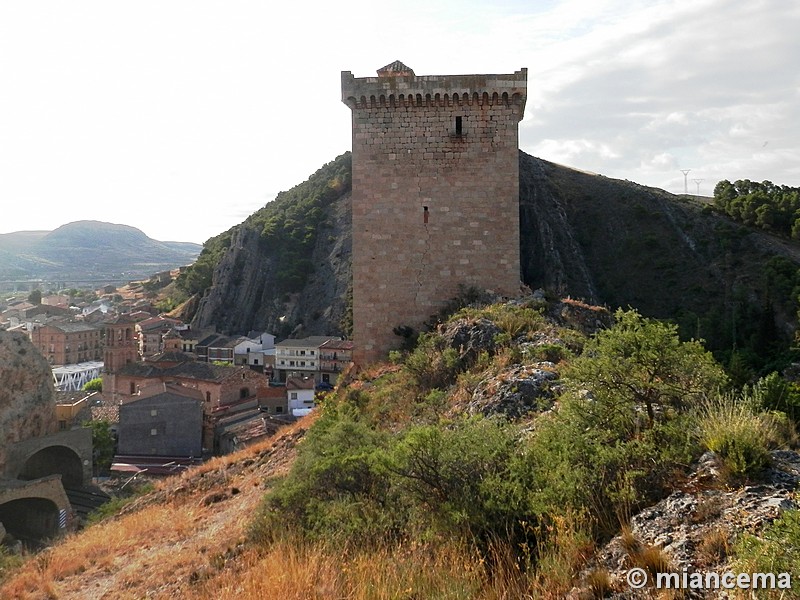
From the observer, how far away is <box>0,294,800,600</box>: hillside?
12.3 feet

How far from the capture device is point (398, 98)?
12.5m

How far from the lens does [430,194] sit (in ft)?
41.2

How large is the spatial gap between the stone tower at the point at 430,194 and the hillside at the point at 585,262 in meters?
24.9

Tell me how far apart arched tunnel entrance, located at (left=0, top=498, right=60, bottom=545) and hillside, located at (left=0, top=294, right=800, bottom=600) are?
758 inches

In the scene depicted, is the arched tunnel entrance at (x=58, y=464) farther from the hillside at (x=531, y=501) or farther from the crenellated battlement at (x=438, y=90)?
the crenellated battlement at (x=438, y=90)

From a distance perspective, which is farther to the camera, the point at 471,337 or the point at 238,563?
the point at 471,337

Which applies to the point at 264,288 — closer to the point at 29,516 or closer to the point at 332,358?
the point at 332,358

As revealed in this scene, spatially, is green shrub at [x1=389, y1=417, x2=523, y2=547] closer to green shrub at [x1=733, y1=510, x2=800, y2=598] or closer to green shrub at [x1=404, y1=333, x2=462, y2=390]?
green shrub at [x1=733, y1=510, x2=800, y2=598]

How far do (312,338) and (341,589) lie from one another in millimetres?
56834

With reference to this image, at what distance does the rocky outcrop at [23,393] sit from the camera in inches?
1112

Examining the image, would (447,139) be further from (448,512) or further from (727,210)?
(727,210)

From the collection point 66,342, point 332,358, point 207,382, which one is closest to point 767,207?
point 332,358

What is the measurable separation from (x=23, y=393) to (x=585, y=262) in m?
48.7

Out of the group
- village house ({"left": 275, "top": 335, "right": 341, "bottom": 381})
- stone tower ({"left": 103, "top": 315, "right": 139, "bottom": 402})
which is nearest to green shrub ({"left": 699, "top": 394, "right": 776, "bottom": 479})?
village house ({"left": 275, "top": 335, "right": 341, "bottom": 381})
